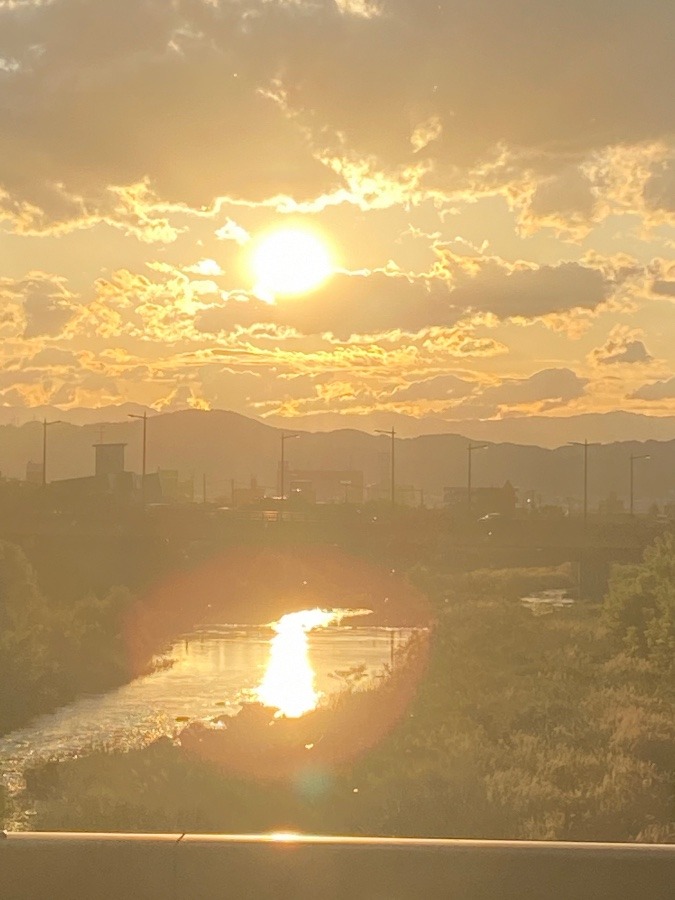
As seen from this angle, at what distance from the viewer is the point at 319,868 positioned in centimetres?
636

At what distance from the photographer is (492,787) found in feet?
91.9

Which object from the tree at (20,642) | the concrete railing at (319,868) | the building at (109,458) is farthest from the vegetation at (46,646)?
the building at (109,458)

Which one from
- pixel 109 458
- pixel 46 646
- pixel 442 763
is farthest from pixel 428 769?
pixel 109 458

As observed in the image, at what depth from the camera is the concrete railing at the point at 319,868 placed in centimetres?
624

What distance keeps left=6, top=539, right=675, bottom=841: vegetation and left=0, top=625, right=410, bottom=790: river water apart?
2.93 metres

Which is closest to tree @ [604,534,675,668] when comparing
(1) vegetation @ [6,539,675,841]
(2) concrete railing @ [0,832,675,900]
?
(1) vegetation @ [6,539,675,841]

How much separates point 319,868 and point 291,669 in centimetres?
5787

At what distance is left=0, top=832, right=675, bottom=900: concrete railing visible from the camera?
6.24 meters

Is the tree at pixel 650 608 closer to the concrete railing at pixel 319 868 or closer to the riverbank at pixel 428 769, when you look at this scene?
the riverbank at pixel 428 769

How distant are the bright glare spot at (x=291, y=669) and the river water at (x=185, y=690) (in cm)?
55

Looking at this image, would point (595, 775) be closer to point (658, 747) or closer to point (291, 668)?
point (658, 747)

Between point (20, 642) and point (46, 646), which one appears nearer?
point (20, 642)

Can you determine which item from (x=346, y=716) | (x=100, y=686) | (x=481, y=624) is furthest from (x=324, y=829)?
(x=481, y=624)

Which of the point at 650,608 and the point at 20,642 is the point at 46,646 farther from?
the point at 650,608
